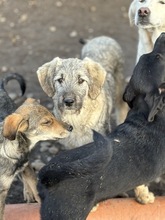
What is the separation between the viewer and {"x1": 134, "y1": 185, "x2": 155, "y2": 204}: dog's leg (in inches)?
179

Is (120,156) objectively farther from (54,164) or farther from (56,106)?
(56,106)

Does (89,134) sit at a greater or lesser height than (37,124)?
lesser

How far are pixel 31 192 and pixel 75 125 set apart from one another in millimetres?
747

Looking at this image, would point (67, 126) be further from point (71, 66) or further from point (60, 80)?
point (71, 66)

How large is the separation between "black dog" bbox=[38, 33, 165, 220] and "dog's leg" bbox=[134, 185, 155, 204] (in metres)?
0.18

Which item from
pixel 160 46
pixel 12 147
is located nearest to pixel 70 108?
pixel 12 147

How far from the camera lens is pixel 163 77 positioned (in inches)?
182

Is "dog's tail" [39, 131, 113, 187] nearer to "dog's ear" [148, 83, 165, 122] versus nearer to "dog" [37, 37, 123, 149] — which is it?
"dog's ear" [148, 83, 165, 122]

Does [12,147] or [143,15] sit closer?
[12,147]

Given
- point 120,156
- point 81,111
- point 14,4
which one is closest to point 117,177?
point 120,156

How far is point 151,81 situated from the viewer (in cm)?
455

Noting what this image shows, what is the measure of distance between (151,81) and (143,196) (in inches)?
38.3

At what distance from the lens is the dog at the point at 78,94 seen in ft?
16.0

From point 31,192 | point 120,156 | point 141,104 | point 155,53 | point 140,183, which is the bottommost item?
point 31,192
